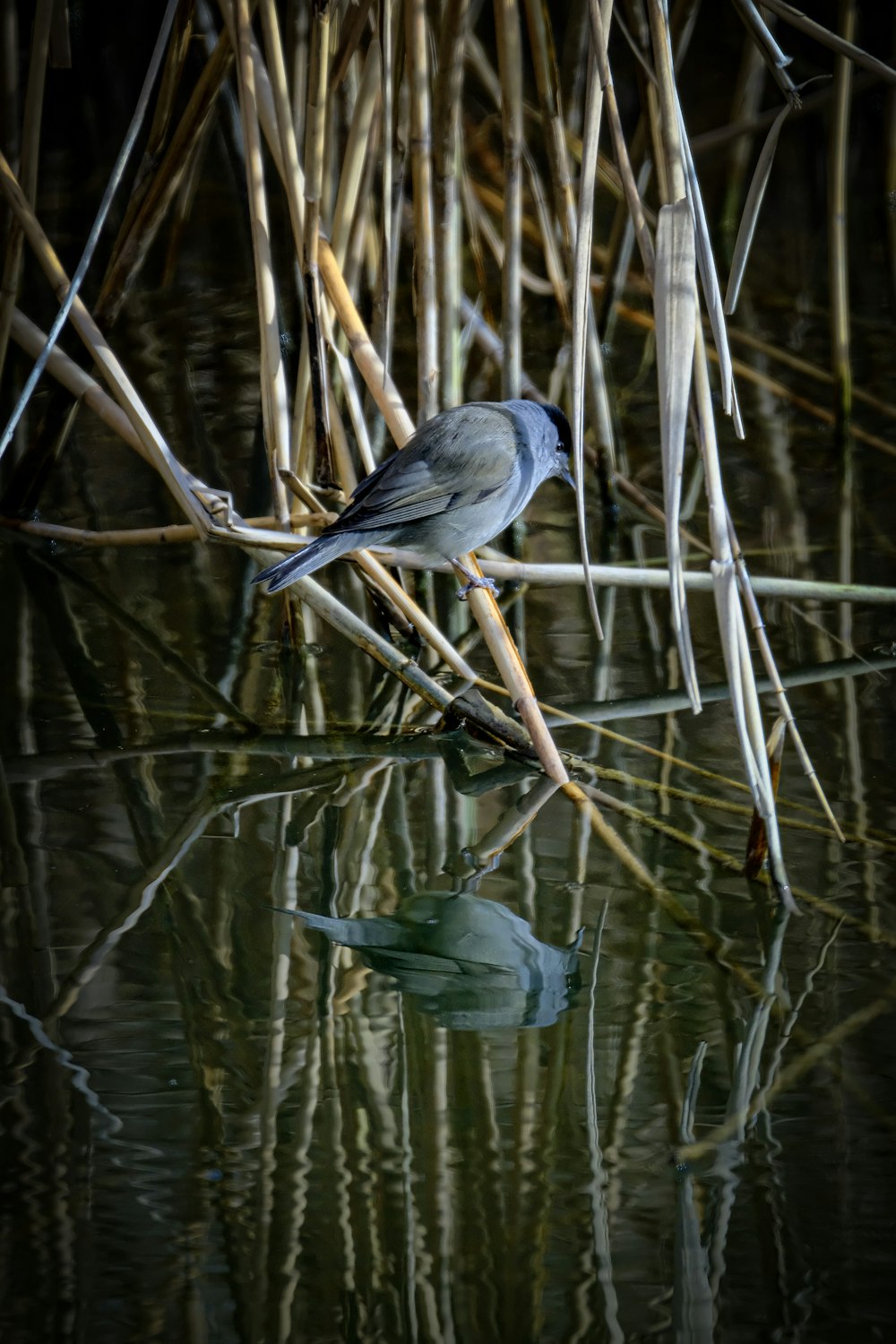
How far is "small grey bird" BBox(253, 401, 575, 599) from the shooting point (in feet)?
7.68

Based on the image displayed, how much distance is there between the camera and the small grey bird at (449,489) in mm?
2340

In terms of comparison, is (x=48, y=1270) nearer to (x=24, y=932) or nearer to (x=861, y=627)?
(x=24, y=932)

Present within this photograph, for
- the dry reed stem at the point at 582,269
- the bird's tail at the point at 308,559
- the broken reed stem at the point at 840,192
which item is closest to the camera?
the dry reed stem at the point at 582,269

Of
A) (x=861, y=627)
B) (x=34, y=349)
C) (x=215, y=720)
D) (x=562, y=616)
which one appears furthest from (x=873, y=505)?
(x=34, y=349)

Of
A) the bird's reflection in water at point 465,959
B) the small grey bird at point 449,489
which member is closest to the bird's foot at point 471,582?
the small grey bird at point 449,489

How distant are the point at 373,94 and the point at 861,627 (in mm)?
1546

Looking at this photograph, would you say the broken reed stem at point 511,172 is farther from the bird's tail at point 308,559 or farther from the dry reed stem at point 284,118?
the bird's tail at point 308,559

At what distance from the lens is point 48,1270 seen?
1.35m

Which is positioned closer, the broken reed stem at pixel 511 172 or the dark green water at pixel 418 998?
the dark green water at pixel 418 998

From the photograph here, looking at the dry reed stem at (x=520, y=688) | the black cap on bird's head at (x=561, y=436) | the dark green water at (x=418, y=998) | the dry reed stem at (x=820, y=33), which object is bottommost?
the dark green water at (x=418, y=998)

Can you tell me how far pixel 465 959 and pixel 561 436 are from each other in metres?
1.25

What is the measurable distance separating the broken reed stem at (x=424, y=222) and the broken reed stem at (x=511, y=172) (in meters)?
0.18

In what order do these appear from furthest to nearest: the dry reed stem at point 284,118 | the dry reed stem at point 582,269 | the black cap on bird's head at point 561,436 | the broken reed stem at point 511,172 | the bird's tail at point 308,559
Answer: the black cap on bird's head at point 561,436, the broken reed stem at point 511,172, the dry reed stem at point 284,118, the bird's tail at point 308,559, the dry reed stem at point 582,269

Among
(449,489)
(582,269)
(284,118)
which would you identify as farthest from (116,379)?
(582,269)
